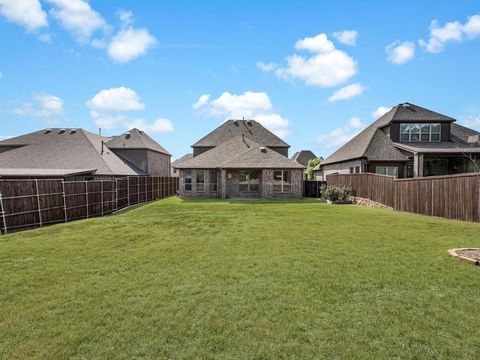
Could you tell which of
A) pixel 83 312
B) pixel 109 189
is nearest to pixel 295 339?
pixel 83 312

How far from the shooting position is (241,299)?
193 inches

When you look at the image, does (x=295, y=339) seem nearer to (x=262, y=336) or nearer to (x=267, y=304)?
(x=262, y=336)

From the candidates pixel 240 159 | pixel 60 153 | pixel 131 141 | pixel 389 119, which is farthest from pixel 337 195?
pixel 60 153

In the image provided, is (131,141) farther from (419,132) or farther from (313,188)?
(419,132)

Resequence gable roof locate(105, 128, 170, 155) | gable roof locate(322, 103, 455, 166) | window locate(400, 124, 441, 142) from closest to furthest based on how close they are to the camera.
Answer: gable roof locate(322, 103, 455, 166)
window locate(400, 124, 441, 142)
gable roof locate(105, 128, 170, 155)

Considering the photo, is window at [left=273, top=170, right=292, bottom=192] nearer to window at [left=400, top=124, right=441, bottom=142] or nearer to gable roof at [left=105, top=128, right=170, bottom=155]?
window at [left=400, top=124, right=441, bottom=142]

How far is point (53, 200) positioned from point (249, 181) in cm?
1593

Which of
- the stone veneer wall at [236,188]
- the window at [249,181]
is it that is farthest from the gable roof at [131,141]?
the window at [249,181]

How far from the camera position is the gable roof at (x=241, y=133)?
36000mm

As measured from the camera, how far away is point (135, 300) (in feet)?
16.1

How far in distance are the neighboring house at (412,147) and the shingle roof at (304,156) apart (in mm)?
37485

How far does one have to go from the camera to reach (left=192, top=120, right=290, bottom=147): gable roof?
36000 millimetres

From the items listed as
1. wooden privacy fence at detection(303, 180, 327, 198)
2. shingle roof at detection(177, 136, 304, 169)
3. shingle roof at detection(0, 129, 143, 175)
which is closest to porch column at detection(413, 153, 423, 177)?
wooden privacy fence at detection(303, 180, 327, 198)

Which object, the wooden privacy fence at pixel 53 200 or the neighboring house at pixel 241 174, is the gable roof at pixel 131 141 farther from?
the wooden privacy fence at pixel 53 200
